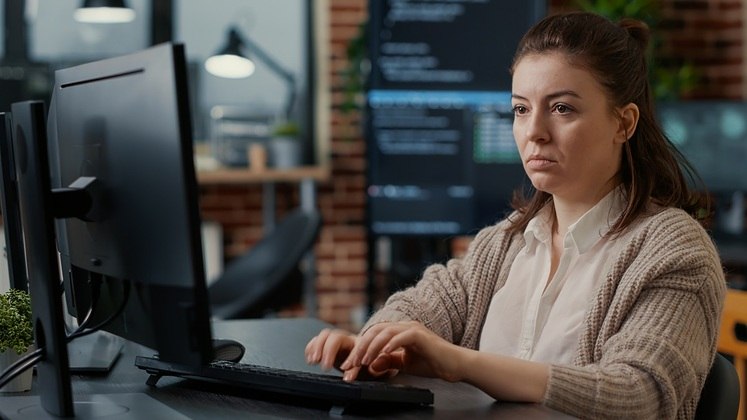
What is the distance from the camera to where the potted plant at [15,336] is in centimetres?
146

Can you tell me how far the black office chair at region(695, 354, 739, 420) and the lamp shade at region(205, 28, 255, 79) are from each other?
12.2 feet

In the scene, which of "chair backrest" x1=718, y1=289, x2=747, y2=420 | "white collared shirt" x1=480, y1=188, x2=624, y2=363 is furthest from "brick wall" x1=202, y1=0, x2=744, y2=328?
"white collared shirt" x1=480, y1=188, x2=624, y2=363

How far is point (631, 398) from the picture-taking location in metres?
1.37

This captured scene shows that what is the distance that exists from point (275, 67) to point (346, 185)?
0.68 m

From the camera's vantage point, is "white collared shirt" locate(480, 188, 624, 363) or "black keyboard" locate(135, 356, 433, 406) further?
"white collared shirt" locate(480, 188, 624, 363)

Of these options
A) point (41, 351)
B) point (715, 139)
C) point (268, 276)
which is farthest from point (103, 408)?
point (715, 139)

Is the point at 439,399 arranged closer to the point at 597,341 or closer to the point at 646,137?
the point at 597,341

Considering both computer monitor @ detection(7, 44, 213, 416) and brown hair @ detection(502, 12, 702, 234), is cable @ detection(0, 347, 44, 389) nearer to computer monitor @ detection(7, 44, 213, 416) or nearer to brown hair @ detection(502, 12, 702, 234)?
computer monitor @ detection(7, 44, 213, 416)

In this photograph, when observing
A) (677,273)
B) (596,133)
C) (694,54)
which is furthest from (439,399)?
(694,54)

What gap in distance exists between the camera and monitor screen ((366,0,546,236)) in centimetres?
435

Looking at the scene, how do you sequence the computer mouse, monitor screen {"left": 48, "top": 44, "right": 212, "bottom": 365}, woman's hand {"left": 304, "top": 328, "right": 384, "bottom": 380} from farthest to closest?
the computer mouse < woman's hand {"left": 304, "top": 328, "right": 384, "bottom": 380} < monitor screen {"left": 48, "top": 44, "right": 212, "bottom": 365}

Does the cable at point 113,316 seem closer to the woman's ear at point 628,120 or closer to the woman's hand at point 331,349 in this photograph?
the woman's hand at point 331,349

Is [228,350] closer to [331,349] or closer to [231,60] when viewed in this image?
[331,349]

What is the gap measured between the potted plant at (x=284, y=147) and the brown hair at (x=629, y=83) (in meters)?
3.49
